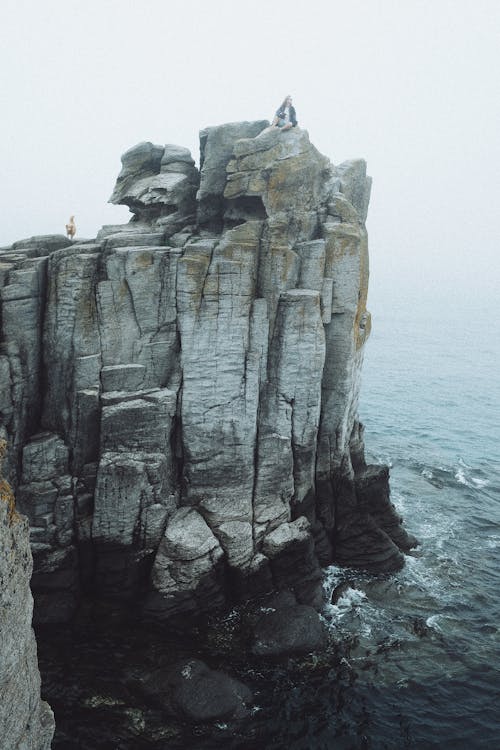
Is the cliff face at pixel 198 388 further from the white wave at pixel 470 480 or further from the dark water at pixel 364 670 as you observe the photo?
the white wave at pixel 470 480

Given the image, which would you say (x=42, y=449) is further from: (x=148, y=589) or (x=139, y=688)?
(x=139, y=688)

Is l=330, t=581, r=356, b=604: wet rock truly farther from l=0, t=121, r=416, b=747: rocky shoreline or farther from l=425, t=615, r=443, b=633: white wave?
l=425, t=615, r=443, b=633: white wave

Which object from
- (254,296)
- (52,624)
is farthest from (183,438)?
(52,624)

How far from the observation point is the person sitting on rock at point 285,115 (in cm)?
3612

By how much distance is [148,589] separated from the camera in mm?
30703

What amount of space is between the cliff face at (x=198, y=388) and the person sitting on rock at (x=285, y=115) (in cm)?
108

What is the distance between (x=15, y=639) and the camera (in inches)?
565

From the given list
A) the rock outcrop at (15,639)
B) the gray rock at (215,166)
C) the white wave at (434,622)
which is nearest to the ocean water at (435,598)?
the white wave at (434,622)

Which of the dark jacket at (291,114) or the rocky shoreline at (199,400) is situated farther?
the dark jacket at (291,114)

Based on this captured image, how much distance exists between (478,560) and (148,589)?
2427 cm

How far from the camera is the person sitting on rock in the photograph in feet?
119

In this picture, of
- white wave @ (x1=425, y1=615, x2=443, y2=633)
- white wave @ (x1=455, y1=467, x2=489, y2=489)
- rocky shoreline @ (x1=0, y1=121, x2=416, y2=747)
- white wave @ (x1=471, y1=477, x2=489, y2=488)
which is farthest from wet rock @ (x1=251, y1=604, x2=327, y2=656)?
white wave @ (x1=471, y1=477, x2=489, y2=488)

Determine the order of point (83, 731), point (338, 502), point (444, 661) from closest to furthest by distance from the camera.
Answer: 1. point (83, 731)
2. point (444, 661)
3. point (338, 502)

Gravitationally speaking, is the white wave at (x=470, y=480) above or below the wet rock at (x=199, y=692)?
above
